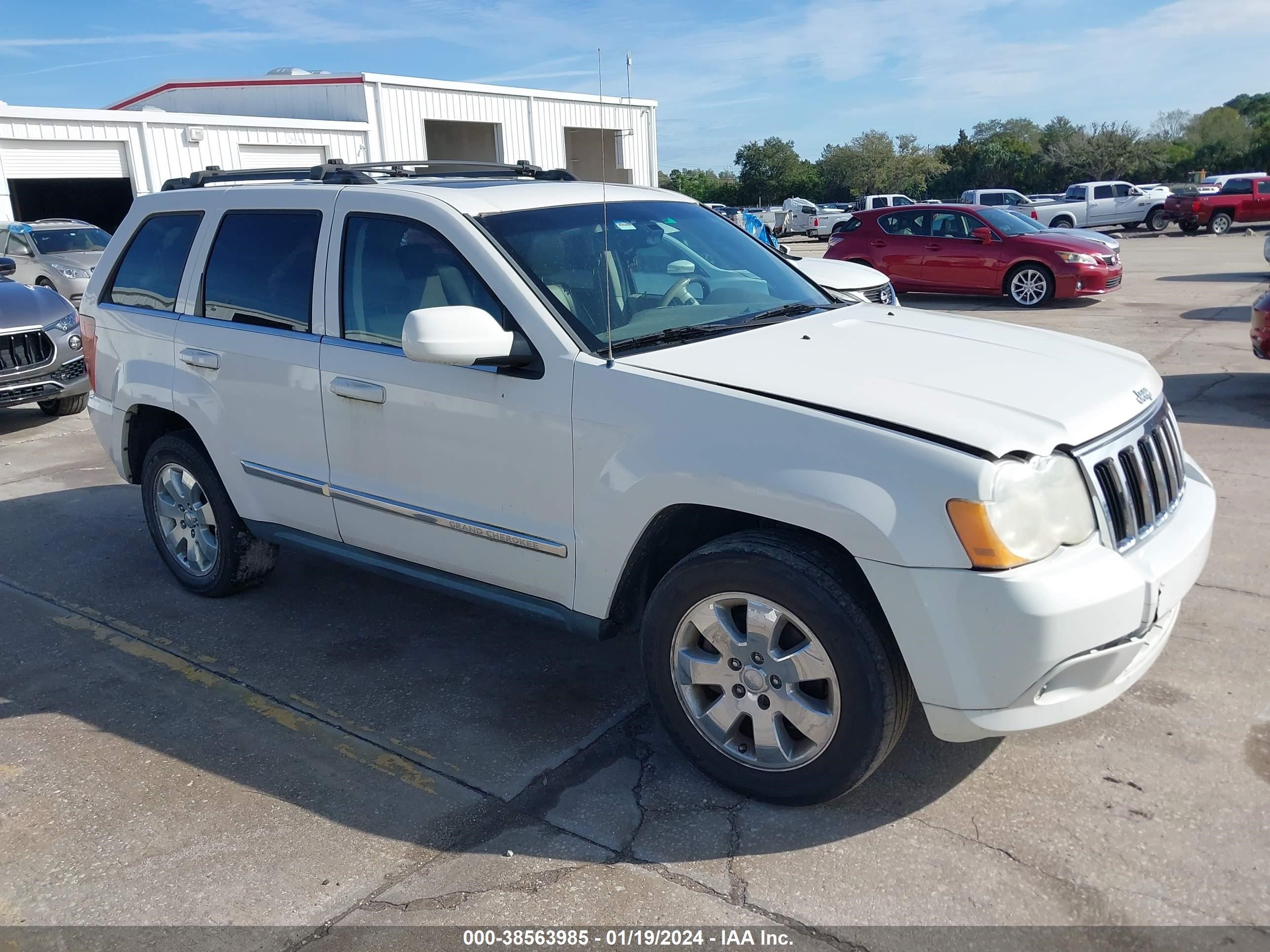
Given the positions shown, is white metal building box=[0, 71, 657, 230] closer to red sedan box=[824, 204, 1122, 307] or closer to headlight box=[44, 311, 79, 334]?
red sedan box=[824, 204, 1122, 307]

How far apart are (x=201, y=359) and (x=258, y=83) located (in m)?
28.8

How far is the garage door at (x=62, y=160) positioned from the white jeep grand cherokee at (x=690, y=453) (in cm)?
2203

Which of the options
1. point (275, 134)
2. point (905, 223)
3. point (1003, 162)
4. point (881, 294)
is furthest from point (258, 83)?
point (1003, 162)

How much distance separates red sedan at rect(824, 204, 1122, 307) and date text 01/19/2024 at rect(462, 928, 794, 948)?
1332cm

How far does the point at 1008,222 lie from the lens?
15742 mm

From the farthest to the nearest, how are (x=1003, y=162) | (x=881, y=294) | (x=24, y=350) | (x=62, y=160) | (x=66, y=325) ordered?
(x=1003, y=162), (x=62, y=160), (x=66, y=325), (x=24, y=350), (x=881, y=294)

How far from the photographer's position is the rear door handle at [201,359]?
14.7ft

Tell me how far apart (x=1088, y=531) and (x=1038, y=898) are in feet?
3.22

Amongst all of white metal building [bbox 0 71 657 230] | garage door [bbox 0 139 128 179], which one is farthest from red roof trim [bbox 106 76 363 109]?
garage door [bbox 0 139 128 179]

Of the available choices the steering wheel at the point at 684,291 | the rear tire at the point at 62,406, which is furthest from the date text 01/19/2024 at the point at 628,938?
the rear tire at the point at 62,406

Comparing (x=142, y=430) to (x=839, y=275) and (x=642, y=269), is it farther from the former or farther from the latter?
(x=839, y=275)

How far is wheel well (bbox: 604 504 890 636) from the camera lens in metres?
2.90

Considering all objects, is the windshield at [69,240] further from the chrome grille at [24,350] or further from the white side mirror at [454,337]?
the white side mirror at [454,337]

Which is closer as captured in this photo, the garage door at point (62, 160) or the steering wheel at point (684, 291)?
the steering wheel at point (684, 291)
